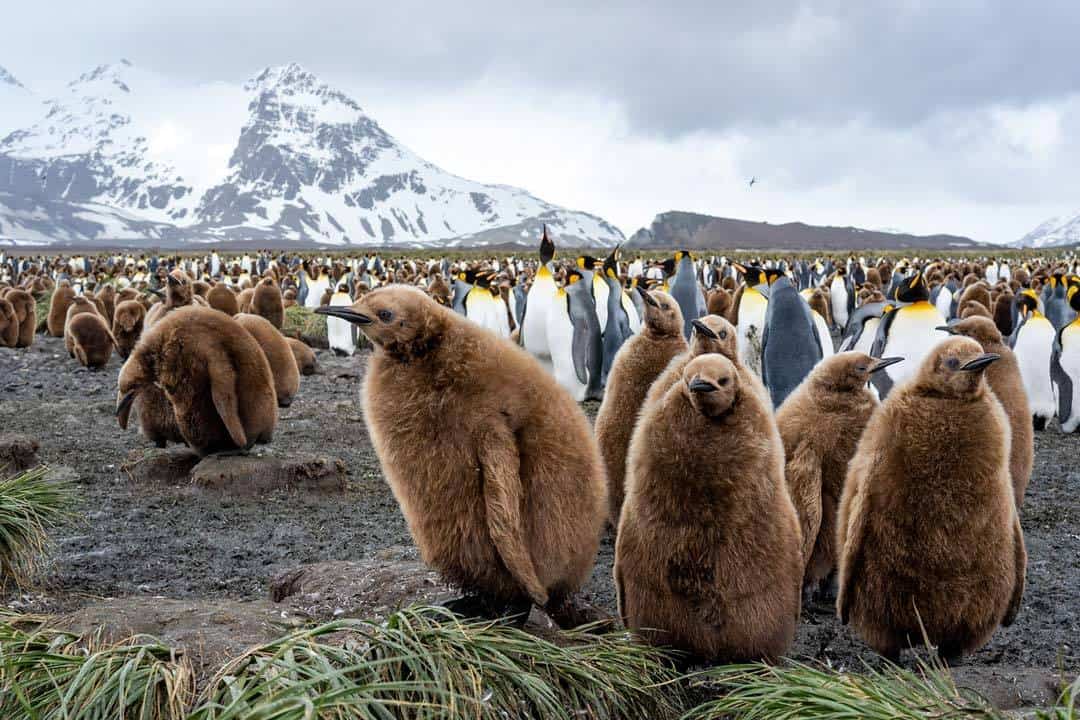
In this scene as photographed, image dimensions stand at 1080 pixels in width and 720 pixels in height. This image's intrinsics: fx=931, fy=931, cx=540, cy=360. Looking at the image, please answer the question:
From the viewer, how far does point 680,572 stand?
3162 mm

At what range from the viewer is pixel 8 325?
52.5ft

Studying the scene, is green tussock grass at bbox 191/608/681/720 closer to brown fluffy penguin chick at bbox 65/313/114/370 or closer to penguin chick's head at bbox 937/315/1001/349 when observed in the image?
penguin chick's head at bbox 937/315/1001/349

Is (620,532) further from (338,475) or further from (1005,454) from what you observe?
(338,475)

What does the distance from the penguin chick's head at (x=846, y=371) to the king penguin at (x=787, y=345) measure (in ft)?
10.0

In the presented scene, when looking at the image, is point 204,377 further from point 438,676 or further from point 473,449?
point 438,676

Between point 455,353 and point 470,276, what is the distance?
1224cm

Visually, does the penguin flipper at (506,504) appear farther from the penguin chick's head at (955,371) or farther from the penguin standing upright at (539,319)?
the penguin standing upright at (539,319)

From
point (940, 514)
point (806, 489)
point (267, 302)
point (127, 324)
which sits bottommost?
point (127, 324)

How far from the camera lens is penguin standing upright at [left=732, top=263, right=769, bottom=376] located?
871 cm

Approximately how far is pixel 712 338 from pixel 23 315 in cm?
1589

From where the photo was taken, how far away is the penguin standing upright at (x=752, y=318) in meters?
8.71

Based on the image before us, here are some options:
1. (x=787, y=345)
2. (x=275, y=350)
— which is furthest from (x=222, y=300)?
(x=787, y=345)

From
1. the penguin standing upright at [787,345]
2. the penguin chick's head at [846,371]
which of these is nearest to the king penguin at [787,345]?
the penguin standing upright at [787,345]

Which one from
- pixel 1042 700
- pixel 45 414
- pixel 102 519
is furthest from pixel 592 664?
pixel 45 414
